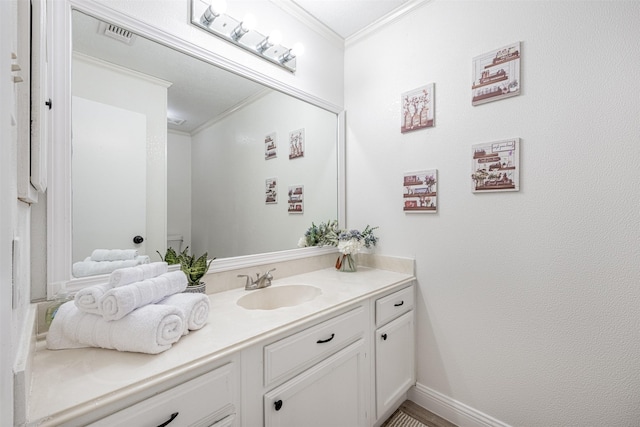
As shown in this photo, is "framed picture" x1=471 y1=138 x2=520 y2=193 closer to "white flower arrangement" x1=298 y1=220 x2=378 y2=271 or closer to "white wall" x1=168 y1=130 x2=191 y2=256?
"white flower arrangement" x1=298 y1=220 x2=378 y2=271

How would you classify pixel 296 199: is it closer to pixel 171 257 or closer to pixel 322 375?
pixel 171 257

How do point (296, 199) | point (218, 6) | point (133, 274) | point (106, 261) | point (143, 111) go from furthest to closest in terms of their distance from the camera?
point (296, 199)
point (218, 6)
point (143, 111)
point (106, 261)
point (133, 274)

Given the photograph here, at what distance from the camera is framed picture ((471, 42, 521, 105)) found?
1.33 metres

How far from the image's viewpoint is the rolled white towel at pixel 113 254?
108 cm

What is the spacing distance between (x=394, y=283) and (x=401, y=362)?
→ 0.48m

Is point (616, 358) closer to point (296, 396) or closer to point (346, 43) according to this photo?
point (296, 396)

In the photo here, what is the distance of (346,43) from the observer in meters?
2.08

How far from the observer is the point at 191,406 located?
76 cm

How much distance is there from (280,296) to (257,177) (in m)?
0.72

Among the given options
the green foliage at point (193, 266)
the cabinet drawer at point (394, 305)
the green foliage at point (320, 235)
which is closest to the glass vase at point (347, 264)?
the green foliage at point (320, 235)

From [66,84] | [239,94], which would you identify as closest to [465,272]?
[239,94]

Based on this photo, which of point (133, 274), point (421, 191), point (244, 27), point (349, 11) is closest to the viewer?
point (133, 274)

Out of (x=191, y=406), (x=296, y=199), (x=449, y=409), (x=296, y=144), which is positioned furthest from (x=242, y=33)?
(x=449, y=409)

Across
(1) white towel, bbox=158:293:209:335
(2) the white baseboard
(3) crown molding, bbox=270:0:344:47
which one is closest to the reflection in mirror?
(1) white towel, bbox=158:293:209:335
